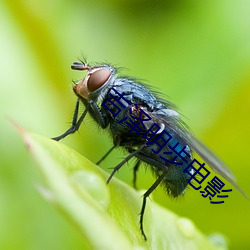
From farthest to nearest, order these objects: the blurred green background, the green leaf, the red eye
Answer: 1. the blurred green background
2. the red eye
3. the green leaf

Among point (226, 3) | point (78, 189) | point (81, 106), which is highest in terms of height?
point (226, 3)

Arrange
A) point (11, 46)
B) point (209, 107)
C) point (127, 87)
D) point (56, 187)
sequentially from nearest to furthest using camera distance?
point (56, 187) → point (127, 87) → point (209, 107) → point (11, 46)

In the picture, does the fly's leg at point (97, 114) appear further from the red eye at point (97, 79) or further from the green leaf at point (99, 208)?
the green leaf at point (99, 208)

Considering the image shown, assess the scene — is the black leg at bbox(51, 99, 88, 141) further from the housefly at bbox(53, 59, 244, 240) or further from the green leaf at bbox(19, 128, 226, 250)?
the green leaf at bbox(19, 128, 226, 250)

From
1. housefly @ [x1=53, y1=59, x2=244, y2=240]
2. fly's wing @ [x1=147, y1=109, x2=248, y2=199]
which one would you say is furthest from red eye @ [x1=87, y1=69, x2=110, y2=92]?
fly's wing @ [x1=147, y1=109, x2=248, y2=199]

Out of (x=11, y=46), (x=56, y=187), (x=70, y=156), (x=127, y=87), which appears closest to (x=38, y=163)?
(x=56, y=187)

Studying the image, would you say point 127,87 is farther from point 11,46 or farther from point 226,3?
point 226,3

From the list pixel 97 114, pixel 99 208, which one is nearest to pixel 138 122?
pixel 97 114
